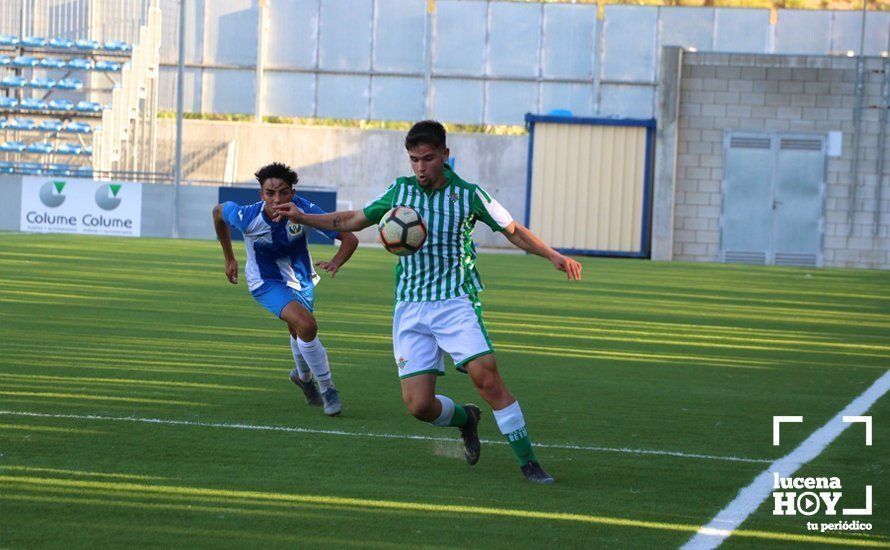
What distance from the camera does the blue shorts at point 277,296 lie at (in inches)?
375

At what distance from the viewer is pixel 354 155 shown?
45.3 m

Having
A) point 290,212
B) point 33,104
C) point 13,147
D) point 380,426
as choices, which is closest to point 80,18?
point 33,104

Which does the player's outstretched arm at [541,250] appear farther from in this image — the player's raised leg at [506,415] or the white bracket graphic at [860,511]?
the white bracket graphic at [860,511]

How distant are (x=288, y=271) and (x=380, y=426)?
5.16ft

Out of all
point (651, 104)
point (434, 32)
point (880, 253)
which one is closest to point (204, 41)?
point (434, 32)

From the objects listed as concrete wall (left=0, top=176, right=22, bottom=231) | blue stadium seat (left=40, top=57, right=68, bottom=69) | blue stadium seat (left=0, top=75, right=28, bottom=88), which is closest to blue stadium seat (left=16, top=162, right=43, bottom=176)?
blue stadium seat (left=0, top=75, right=28, bottom=88)

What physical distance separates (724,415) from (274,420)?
3091 millimetres

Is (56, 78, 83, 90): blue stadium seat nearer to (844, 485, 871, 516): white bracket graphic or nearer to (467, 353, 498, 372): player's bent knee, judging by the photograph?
(467, 353, 498, 372): player's bent knee

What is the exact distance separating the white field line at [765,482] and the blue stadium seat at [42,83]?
35791 millimetres

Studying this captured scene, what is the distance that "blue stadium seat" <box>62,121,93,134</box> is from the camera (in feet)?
139

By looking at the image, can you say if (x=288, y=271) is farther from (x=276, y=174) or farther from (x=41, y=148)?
(x=41, y=148)

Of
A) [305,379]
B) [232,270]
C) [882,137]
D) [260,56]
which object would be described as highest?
[260,56]

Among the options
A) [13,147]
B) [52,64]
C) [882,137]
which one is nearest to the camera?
[882,137]

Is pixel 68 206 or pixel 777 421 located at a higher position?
pixel 68 206
